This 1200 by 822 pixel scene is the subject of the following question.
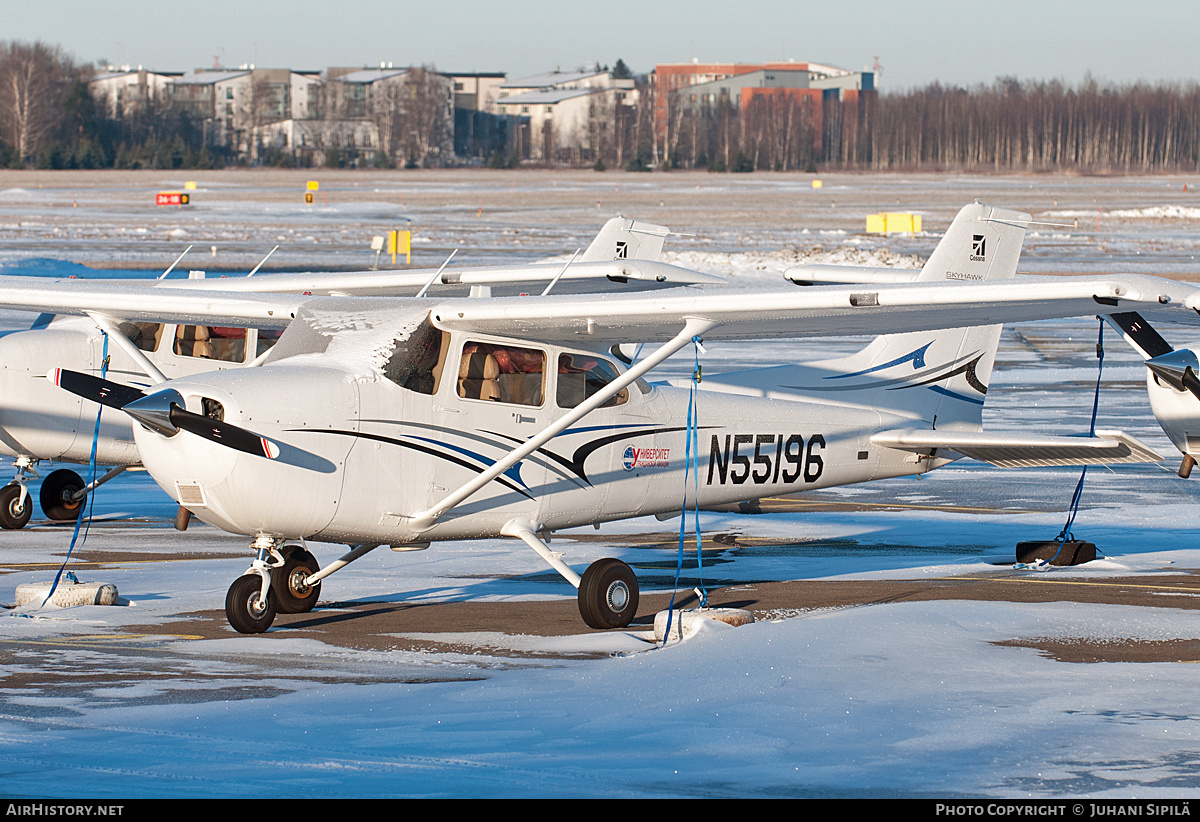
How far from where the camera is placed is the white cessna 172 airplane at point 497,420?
7742 millimetres

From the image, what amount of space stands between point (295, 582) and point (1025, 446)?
5054 mm

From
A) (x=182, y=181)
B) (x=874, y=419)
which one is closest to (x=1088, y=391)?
(x=874, y=419)

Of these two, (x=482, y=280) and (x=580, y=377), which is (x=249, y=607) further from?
(x=482, y=280)

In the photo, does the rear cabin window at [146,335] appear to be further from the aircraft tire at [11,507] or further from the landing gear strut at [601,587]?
the landing gear strut at [601,587]

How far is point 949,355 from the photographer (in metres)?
11.9

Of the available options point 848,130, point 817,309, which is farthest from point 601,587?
point 848,130

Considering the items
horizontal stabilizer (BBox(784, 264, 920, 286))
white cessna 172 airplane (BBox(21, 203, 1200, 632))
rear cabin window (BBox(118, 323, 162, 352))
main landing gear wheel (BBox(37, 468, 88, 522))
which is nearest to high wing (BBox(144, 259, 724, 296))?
rear cabin window (BBox(118, 323, 162, 352))

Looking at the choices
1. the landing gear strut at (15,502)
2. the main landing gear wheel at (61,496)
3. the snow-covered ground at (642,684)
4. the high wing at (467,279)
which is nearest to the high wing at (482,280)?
the high wing at (467,279)

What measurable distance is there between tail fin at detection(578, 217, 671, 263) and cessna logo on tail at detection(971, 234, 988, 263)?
609 centimetres

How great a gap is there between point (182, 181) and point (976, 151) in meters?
89.2

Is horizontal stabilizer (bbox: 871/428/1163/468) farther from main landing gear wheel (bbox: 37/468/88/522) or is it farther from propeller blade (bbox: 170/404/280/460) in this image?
main landing gear wheel (bbox: 37/468/88/522)

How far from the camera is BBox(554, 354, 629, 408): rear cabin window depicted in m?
9.14

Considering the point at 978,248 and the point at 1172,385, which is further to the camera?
the point at 978,248

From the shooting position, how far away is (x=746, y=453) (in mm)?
10289
